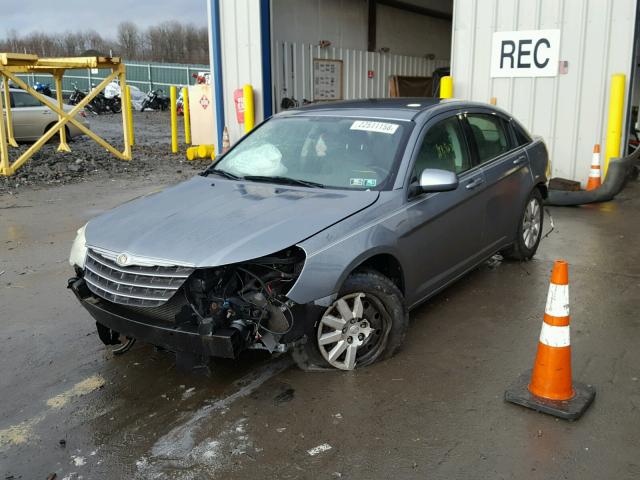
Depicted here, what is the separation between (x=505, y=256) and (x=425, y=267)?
2.17m

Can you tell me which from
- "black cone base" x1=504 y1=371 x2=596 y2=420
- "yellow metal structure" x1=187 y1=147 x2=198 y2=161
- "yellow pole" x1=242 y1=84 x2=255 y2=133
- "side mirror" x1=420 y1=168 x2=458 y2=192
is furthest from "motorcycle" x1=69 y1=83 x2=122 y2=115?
"black cone base" x1=504 y1=371 x2=596 y2=420

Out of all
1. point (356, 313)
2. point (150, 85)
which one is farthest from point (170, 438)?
point (150, 85)

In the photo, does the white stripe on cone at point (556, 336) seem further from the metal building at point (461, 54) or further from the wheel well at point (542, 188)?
the metal building at point (461, 54)

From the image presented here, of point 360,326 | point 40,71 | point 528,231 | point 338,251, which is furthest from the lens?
point 40,71

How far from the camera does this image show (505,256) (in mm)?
6418

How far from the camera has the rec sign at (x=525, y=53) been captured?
982 centimetres

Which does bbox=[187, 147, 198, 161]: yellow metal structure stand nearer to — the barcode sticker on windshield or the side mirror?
the barcode sticker on windshield

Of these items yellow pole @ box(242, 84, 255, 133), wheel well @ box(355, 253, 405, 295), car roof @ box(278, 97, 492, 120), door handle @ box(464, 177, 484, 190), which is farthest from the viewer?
yellow pole @ box(242, 84, 255, 133)

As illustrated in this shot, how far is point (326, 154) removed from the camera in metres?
4.74

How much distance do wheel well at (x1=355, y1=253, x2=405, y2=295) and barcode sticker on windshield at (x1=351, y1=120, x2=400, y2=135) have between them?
40.2 inches

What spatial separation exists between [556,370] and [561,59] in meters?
7.50

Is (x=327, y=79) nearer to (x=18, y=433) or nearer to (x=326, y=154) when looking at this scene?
(x=326, y=154)

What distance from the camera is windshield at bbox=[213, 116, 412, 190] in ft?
14.8

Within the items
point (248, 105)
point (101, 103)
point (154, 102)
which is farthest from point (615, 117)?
point (154, 102)
